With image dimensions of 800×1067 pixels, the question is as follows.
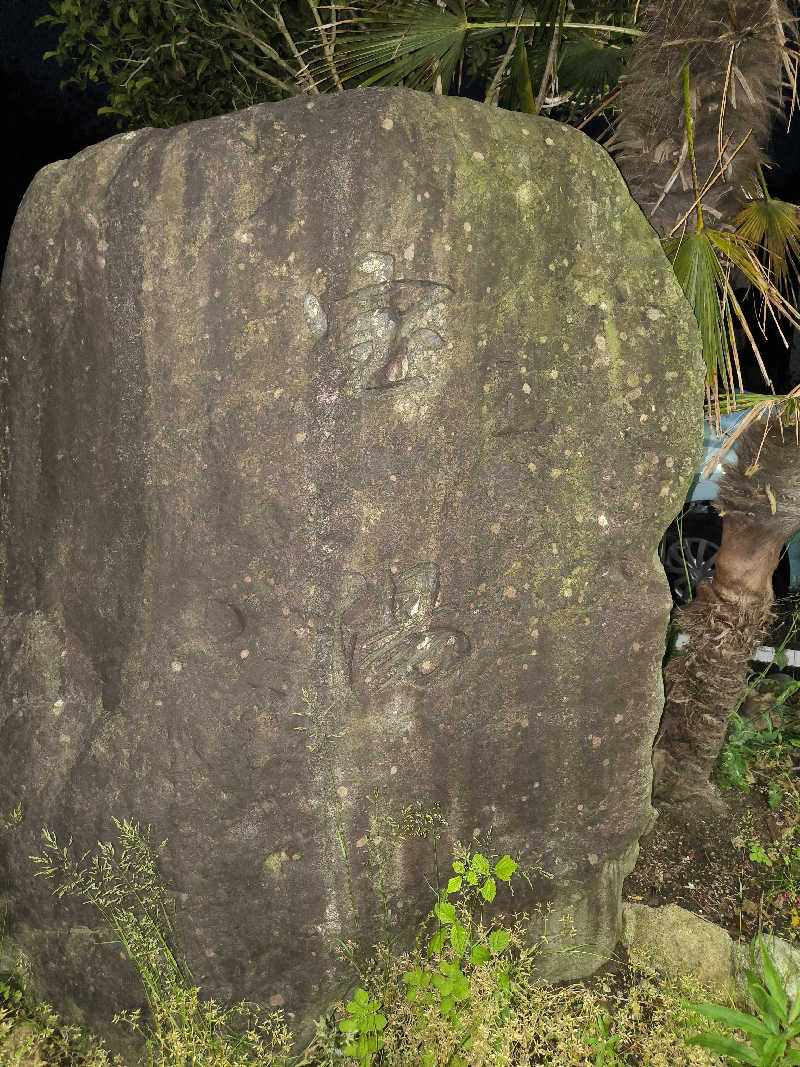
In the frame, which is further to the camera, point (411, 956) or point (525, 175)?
point (411, 956)

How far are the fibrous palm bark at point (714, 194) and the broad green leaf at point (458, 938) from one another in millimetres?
1338

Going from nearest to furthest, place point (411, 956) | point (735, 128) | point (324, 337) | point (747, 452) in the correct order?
point (324, 337) < point (411, 956) < point (735, 128) < point (747, 452)

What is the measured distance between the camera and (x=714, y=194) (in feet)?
8.14

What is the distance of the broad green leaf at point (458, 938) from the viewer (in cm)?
181

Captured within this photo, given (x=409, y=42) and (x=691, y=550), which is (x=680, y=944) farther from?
(x=691, y=550)

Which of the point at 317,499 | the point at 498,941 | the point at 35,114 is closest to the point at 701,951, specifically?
the point at 498,941

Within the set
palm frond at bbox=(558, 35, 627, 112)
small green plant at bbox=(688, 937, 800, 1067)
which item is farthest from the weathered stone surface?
palm frond at bbox=(558, 35, 627, 112)

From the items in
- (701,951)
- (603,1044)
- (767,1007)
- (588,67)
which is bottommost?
(701,951)

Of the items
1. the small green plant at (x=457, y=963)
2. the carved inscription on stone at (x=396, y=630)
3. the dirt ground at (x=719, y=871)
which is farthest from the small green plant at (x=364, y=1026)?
the dirt ground at (x=719, y=871)

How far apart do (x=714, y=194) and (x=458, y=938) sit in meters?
2.03

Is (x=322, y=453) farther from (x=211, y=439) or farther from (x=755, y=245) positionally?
(x=755, y=245)

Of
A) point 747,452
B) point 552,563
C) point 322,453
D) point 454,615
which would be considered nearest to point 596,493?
point 552,563

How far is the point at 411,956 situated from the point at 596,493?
1176mm

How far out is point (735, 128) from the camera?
93.7 inches
